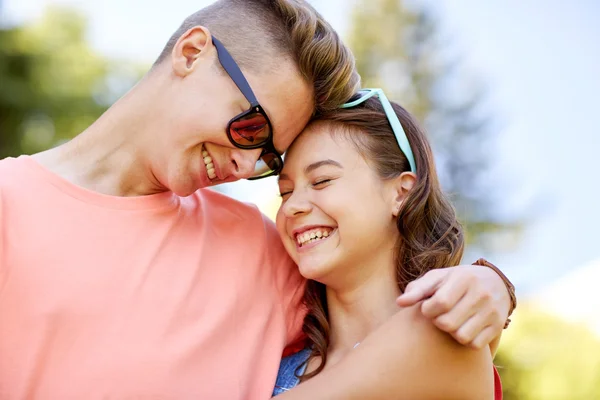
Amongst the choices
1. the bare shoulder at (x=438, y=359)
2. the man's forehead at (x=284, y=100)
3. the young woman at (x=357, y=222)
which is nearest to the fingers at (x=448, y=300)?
the bare shoulder at (x=438, y=359)

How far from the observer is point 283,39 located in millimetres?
2549

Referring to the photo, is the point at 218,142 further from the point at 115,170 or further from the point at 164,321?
the point at 164,321

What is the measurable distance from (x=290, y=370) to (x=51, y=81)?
1197cm

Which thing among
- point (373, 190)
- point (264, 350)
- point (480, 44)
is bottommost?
point (480, 44)

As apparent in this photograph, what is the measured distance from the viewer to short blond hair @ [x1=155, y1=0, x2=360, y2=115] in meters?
2.51

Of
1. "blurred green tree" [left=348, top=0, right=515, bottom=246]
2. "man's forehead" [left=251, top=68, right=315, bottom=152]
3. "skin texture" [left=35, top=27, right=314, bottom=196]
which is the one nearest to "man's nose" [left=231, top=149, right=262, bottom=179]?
"skin texture" [left=35, top=27, right=314, bottom=196]

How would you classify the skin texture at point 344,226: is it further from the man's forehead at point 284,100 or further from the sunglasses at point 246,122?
the sunglasses at point 246,122

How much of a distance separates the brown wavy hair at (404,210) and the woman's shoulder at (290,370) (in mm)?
50

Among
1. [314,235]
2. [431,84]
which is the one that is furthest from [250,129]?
[431,84]

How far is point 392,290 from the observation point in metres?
2.68

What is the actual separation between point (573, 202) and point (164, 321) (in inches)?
467

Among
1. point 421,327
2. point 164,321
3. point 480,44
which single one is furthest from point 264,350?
point 480,44

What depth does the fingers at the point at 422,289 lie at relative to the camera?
1.85 meters

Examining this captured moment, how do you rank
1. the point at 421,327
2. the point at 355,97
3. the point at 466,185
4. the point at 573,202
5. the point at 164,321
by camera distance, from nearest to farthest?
the point at 421,327
the point at 164,321
the point at 355,97
the point at 573,202
the point at 466,185
